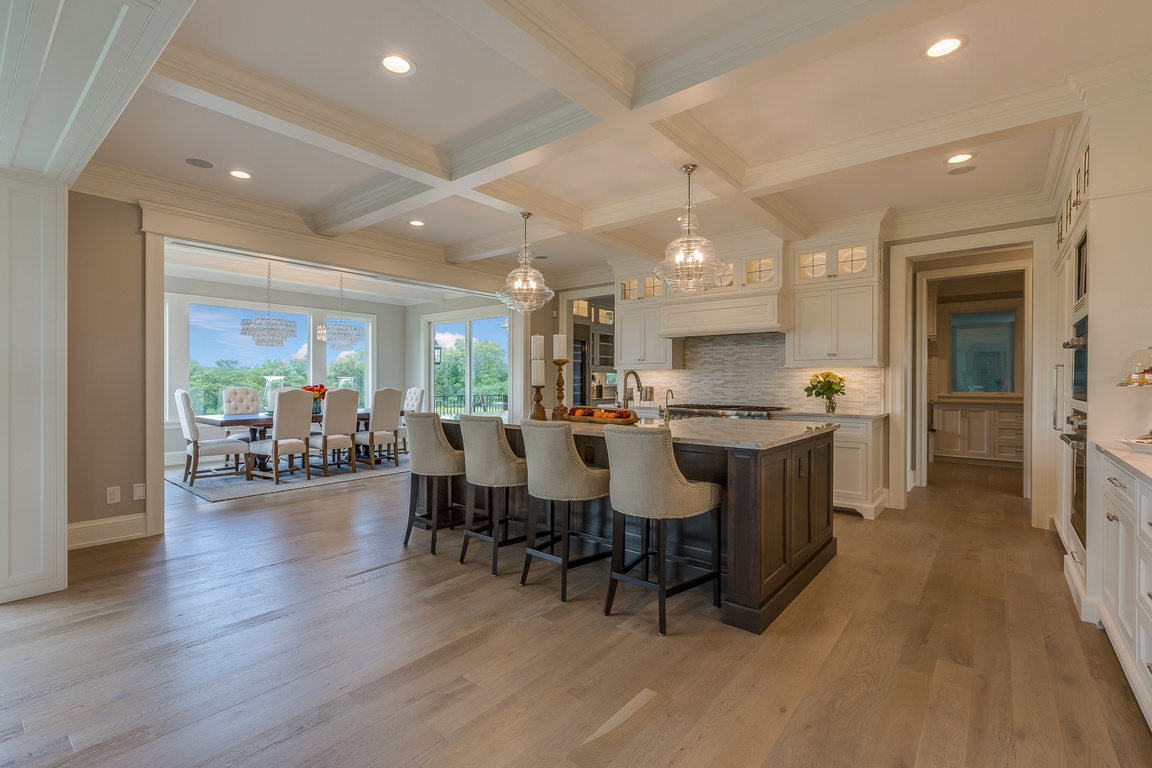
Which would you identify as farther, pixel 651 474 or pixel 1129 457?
pixel 651 474

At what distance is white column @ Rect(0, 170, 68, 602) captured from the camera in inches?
110

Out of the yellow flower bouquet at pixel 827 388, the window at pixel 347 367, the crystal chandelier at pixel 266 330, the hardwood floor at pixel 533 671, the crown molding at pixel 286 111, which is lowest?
the hardwood floor at pixel 533 671

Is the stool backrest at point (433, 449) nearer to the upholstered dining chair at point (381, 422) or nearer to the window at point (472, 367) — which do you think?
the upholstered dining chair at point (381, 422)

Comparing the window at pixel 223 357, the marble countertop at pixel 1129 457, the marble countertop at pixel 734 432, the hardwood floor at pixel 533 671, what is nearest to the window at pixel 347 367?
the window at pixel 223 357

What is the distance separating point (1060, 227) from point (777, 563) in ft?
11.1

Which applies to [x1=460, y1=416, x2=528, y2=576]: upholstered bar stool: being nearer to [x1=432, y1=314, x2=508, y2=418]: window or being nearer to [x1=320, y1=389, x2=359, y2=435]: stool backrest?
[x1=320, y1=389, x2=359, y2=435]: stool backrest

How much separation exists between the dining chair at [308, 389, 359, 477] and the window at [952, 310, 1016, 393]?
8.24m

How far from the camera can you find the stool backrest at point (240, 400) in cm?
737

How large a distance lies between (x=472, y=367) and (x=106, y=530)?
5528 mm

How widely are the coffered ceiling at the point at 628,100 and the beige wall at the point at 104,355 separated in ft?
1.49

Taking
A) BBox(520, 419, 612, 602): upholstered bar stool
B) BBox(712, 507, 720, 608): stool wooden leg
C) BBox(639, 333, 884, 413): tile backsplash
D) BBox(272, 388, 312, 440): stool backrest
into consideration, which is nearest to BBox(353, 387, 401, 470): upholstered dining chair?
BBox(272, 388, 312, 440): stool backrest

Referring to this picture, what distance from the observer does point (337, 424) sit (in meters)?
6.66

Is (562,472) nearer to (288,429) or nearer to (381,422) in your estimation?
(288,429)

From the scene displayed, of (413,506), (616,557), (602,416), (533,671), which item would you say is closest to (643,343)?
(602,416)
